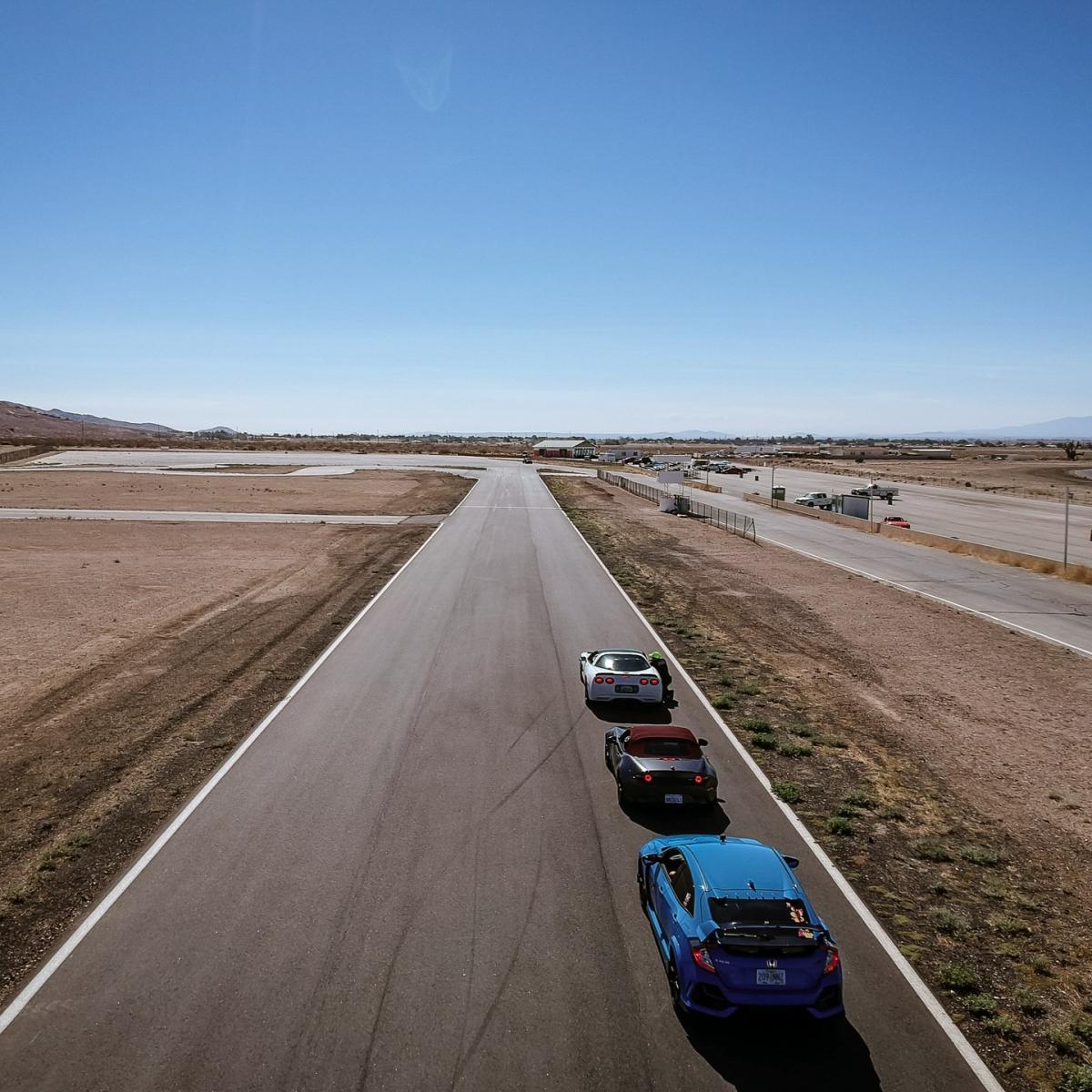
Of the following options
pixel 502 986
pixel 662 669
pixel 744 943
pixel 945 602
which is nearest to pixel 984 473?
Result: pixel 945 602

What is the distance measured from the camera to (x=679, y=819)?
13.5m

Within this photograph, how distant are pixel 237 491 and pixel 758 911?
83.4m

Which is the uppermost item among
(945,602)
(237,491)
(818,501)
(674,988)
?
(237,491)

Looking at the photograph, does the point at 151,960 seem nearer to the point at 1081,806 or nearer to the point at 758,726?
the point at 758,726

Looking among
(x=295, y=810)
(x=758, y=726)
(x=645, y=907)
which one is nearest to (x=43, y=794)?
(x=295, y=810)

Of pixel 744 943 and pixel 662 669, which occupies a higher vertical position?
pixel 744 943

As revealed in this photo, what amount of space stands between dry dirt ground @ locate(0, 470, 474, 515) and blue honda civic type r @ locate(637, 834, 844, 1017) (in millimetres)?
58327

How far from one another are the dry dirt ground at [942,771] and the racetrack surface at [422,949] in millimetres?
957

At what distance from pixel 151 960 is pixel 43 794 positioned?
625 centimetres

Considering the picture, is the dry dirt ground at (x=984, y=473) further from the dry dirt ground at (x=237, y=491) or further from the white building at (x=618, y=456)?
the dry dirt ground at (x=237, y=491)

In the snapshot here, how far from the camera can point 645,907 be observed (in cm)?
1057

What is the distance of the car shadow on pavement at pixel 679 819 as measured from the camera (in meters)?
13.1

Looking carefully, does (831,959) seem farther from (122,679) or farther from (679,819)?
(122,679)

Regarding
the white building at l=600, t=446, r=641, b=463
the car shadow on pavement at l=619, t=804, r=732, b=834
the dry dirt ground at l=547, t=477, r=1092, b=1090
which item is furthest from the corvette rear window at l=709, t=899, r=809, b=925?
the white building at l=600, t=446, r=641, b=463
